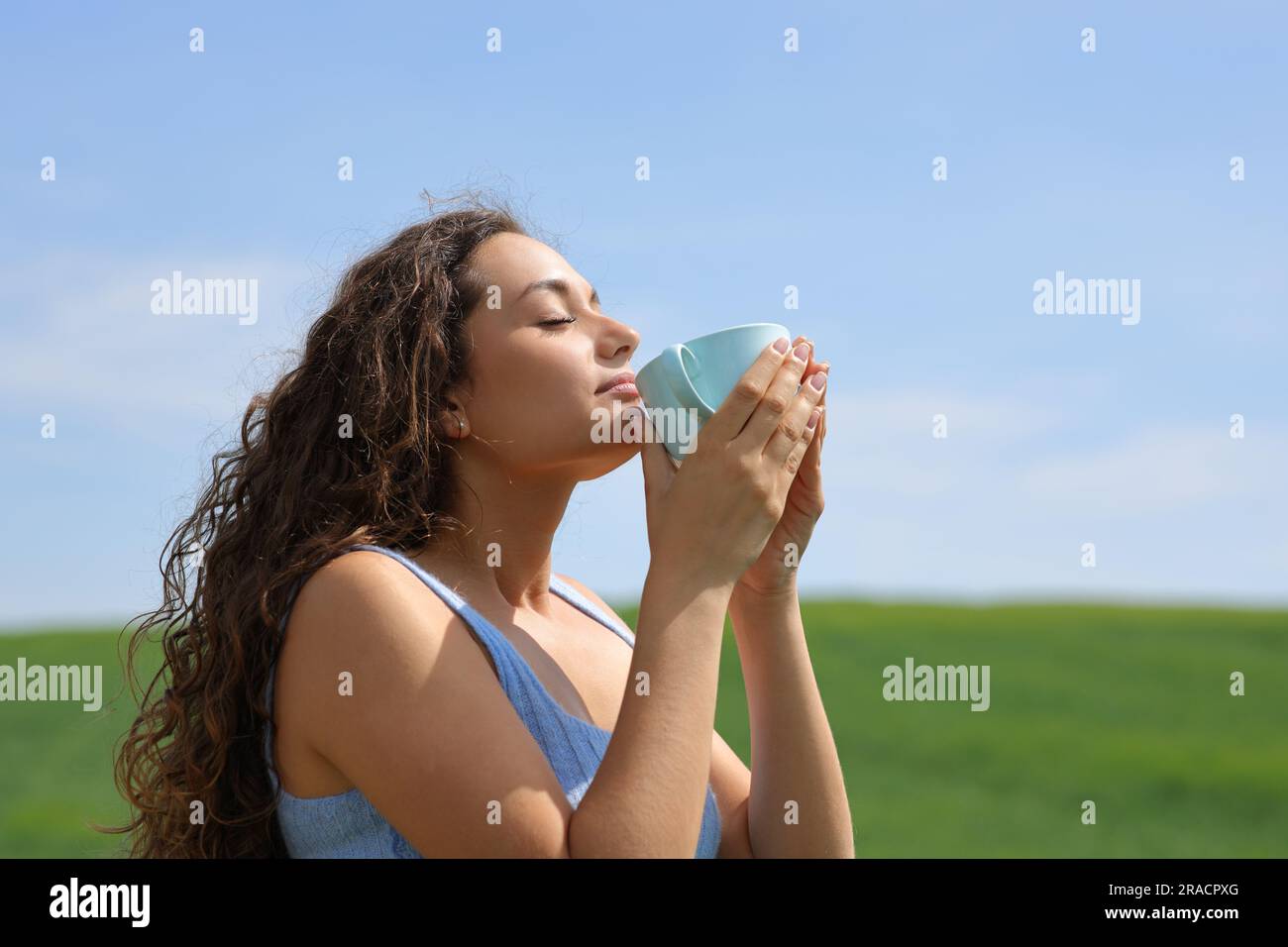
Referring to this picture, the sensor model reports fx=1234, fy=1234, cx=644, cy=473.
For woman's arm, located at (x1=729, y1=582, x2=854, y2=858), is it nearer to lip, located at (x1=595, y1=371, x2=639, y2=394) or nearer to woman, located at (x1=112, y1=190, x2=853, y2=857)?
woman, located at (x1=112, y1=190, x2=853, y2=857)

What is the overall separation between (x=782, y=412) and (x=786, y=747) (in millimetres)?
894

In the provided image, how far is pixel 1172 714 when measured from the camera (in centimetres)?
1945

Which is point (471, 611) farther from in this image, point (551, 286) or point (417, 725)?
point (551, 286)

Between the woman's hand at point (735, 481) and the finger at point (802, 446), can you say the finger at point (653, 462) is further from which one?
the finger at point (802, 446)

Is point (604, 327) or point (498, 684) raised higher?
point (604, 327)

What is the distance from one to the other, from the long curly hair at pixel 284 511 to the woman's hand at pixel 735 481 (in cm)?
61

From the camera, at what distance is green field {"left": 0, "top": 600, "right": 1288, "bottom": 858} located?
15.1 meters

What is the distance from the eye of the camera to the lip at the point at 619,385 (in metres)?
3.06

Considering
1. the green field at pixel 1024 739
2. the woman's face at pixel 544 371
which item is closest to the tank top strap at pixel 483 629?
the woman's face at pixel 544 371

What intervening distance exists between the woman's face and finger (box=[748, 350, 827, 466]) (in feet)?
1.20
